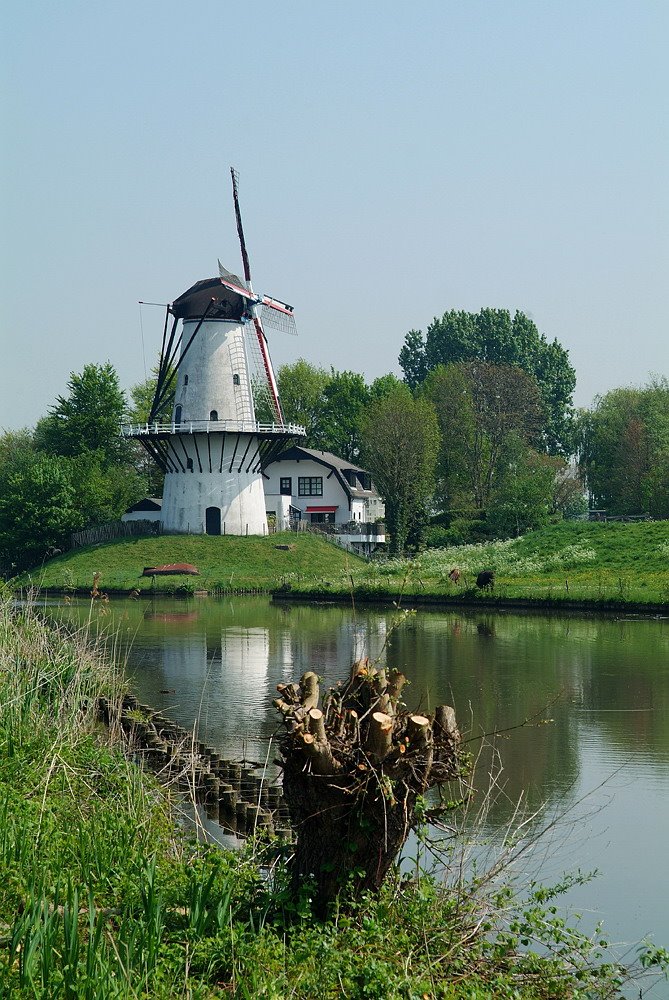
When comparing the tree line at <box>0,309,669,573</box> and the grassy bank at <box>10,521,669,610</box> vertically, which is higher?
the tree line at <box>0,309,669,573</box>

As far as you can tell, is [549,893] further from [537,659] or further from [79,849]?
[537,659]

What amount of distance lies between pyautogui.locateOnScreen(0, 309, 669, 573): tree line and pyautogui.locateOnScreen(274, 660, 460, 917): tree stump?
54.7 m

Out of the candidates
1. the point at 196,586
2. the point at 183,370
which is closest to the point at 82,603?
the point at 196,586

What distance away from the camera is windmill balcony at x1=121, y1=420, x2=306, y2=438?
201 ft

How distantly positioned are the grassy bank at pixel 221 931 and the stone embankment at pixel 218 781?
2071 mm

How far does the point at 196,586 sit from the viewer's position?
170 feet

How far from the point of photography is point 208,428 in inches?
2410

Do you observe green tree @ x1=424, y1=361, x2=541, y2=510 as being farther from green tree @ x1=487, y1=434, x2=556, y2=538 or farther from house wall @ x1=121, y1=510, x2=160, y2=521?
house wall @ x1=121, y1=510, x2=160, y2=521

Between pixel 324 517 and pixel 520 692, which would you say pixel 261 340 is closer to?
pixel 324 517

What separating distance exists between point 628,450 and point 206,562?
1383 inches

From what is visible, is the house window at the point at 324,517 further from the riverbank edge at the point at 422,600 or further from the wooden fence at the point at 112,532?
the riverbank edge at the point at 422,600

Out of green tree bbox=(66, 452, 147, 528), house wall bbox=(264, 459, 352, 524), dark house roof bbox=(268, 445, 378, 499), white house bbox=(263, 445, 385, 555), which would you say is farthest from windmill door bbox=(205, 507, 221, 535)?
house wall bbox=(264, 459, 352, 524)

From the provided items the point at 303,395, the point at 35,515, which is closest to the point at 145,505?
the point at 35,515

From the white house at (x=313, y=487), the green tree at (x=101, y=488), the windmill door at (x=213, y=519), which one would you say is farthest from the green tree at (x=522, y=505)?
the green tree at (x=101, y=488)
